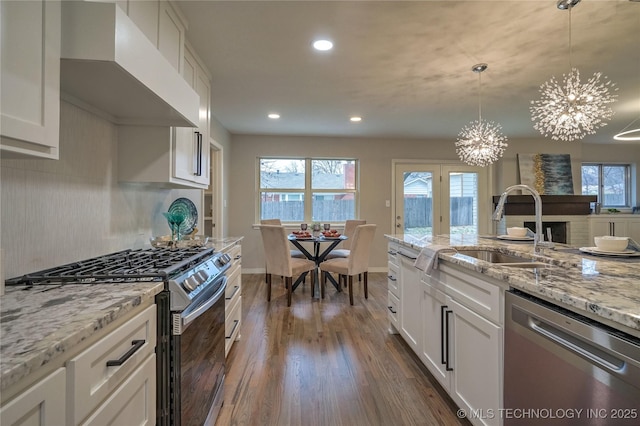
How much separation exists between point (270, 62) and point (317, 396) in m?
2.57

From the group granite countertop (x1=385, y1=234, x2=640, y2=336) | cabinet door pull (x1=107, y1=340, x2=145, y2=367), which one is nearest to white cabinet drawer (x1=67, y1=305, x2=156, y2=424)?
cabinet door pull (x1=107, y1=340, x2=145, y2=367)

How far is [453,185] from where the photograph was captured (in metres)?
5.57

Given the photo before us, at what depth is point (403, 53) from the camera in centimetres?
241

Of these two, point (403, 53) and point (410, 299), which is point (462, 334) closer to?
point (410, 299)

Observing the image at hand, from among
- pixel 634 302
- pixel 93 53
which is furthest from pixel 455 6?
pixel 93 53

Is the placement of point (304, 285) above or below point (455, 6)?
below

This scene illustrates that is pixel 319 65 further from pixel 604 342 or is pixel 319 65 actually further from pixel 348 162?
pixel 348 162

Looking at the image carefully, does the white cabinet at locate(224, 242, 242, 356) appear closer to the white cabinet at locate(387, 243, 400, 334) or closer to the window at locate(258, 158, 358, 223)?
the white cabinet at locate(387, 243, 400, 334)

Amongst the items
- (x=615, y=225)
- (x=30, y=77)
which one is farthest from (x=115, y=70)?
(x=615, y=225)

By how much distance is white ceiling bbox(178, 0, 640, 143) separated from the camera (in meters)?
1.90

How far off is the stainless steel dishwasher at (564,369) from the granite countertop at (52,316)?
4.32 feet

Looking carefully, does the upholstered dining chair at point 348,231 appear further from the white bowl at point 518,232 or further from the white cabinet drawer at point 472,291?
the white cabinet drawer at point 472,291

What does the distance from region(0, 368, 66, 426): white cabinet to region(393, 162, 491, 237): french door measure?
525cm

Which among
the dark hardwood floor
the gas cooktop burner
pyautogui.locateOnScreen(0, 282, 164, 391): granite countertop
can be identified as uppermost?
the gas cooktop burner
